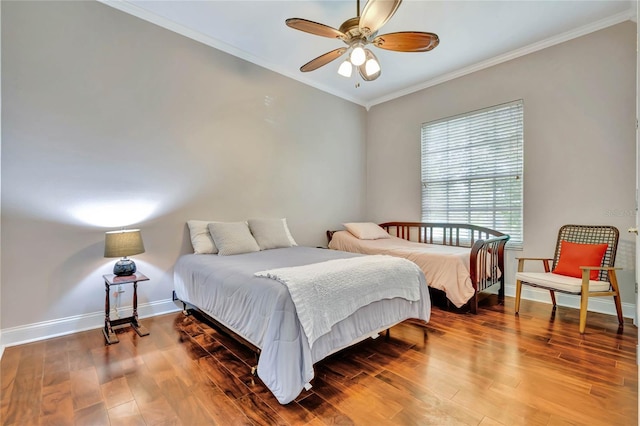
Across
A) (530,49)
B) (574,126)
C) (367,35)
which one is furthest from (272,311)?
(530,49)

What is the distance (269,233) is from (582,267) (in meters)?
3.03

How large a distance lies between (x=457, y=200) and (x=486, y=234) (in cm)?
60

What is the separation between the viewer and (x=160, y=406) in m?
1.61

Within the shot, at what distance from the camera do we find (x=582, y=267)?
2.58 meters

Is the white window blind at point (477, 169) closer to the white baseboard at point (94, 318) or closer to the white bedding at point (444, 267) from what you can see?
the white baseboard at point (94, 318)

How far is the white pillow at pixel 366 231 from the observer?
4344 millimetres

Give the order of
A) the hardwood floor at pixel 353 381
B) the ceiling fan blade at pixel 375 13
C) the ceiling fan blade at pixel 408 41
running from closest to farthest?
1. the hardwood floor at pixel 353 381
2. the ceiling fan blade at pixel 375 13
3. the ceiling fan blade at pixel 408 41

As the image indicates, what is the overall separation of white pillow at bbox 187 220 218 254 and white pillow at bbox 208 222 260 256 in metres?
0.07

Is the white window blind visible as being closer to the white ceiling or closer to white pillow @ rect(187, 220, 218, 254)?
the white ceiling

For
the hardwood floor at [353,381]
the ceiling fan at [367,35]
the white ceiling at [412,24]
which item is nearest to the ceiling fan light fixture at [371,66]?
the ceiling fan at [367,35]

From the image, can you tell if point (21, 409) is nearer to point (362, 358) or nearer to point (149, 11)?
point (362, 358)

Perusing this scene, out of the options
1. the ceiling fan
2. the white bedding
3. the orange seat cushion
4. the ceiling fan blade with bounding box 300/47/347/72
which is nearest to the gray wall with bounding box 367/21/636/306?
the orange seat cushion

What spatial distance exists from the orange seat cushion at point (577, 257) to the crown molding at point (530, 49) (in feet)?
7.35

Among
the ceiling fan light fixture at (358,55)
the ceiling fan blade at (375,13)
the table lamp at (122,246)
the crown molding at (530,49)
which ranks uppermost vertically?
the crown molding at (530,49)
